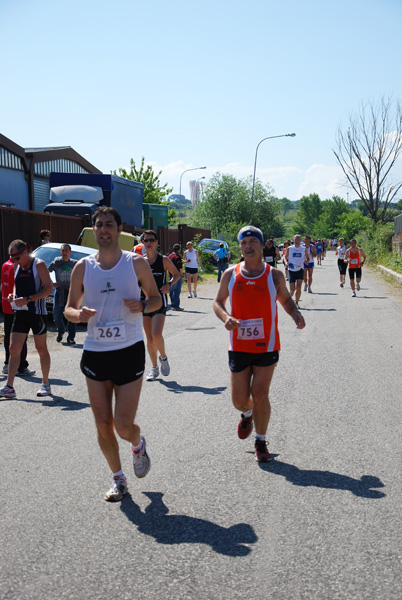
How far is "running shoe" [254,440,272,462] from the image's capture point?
17.6 feet

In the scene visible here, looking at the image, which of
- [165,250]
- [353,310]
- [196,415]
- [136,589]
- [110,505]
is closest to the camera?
[136,589]

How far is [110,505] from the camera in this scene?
4.46 meters

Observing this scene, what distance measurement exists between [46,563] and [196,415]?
11.1 ft

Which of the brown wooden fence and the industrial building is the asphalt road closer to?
the brown wooden fence

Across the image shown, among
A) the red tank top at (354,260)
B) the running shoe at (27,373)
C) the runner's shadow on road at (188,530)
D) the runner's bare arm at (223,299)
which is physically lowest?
the running shoe at (27,373)

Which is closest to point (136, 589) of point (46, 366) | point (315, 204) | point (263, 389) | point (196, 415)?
point (263, 389)

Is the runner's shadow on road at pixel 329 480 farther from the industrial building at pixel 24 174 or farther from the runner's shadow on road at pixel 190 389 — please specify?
the industrial building at pixel 24 174

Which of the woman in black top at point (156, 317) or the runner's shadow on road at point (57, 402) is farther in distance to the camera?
the woman in black top at point (156, 317)

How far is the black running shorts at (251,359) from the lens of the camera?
17.5ft

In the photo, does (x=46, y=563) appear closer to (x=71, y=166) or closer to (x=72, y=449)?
(x=72, y=449)

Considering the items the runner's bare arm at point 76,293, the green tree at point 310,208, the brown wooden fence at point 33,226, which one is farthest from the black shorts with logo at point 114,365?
the green tree at point 310,208

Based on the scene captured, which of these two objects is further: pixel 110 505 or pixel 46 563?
pixel 110 505

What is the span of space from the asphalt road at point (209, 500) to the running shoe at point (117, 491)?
0.06 meters

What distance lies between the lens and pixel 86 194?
22906 mm
